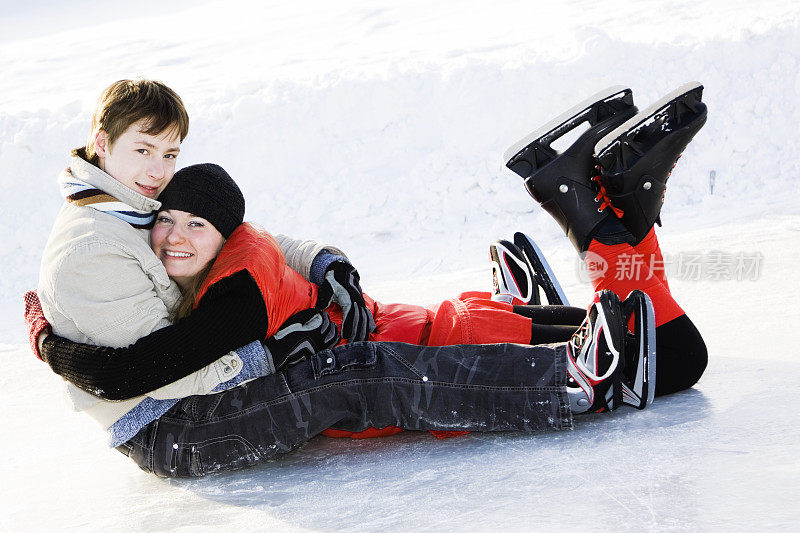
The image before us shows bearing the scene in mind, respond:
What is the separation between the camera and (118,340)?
5.86ft

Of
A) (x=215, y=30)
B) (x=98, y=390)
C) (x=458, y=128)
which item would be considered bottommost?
(x=98, y=390)

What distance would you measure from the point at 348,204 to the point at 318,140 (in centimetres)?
94

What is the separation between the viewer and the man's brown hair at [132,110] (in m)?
1.90

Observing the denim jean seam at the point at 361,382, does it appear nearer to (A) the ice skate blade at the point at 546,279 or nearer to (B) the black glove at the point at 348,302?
(B) the black glove at the point at 348,302

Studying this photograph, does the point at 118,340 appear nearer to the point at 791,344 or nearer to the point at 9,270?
the point at 791,344

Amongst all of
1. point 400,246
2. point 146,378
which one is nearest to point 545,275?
point 146,378

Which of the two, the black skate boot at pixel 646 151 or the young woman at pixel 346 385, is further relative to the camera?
the black skate boot at pixel 646 151

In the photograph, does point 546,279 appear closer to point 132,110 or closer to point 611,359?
point 611,359

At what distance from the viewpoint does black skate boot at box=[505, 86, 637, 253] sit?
2.32 metres

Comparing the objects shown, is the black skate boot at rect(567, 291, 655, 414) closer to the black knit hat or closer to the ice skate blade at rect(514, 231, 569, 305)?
the ice skate blade at rect(514, 231, 569, 305)

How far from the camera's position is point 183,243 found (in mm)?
1946

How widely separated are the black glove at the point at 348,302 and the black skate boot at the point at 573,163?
66 cm
